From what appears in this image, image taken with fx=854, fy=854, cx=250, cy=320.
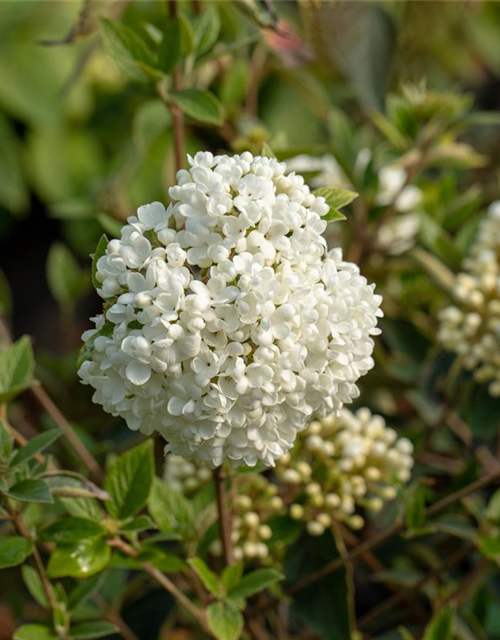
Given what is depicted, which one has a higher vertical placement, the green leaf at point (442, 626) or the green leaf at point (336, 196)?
the green leaf at point (336, 196)

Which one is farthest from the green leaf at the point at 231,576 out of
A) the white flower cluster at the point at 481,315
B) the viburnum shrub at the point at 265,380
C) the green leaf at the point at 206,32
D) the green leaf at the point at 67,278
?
the green leaf at the point at 67,278

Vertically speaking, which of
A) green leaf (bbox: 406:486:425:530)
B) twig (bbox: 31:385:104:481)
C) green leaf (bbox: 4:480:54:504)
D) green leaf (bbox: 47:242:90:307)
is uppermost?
green leaf (bbox: 4:480:54:504)

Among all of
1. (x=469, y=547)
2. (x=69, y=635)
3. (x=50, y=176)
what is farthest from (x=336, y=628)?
(x=50, y=176)

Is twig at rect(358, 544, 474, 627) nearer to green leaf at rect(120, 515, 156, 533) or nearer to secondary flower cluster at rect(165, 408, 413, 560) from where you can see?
secondary flower cluster at rect(165, 408, 413, 560)

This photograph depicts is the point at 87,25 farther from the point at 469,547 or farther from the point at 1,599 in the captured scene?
the point at 1,599

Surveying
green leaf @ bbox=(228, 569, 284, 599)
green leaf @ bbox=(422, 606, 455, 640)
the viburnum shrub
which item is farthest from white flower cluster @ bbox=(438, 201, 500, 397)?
green leaf @ bbox=(228, 569, 284, 599)

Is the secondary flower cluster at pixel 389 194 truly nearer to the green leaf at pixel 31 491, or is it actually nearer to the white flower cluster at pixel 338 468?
the white flower cluster at pixel 338 468
